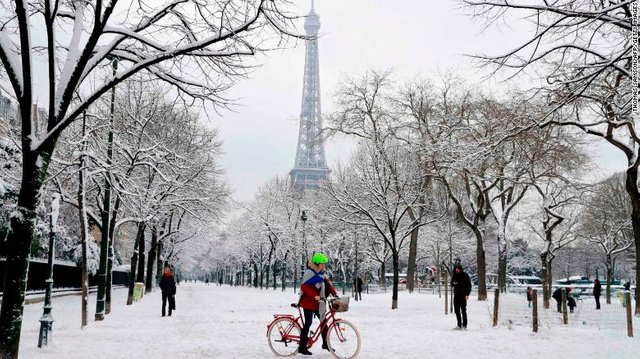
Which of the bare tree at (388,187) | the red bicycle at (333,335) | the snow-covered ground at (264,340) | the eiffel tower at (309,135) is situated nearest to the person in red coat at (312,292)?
the red bicycle at (333,335)


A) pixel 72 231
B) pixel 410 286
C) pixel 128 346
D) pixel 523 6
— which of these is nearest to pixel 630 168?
pixel 523 6

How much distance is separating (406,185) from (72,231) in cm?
2546

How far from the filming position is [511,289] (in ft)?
144

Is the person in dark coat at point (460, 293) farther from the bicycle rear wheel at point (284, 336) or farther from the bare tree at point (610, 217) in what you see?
the bare tree at point (610, 217)

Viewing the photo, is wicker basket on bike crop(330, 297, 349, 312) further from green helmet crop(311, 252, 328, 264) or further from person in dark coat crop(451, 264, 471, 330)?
person in dark coat crop(451, 264, 471, 330)

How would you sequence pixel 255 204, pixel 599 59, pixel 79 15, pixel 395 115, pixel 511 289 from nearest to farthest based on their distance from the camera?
1. pixel 79 15
2. pixel 599 59
3. pixel 395 115
4. pixel 511 289
5. pixel 255 204

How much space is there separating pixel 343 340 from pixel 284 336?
1118mm

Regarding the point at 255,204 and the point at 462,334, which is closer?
the point at 462,334

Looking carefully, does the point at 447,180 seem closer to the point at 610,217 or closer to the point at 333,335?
the point at 610,217

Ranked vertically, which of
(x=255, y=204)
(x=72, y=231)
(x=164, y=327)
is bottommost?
(x=164, y=327)

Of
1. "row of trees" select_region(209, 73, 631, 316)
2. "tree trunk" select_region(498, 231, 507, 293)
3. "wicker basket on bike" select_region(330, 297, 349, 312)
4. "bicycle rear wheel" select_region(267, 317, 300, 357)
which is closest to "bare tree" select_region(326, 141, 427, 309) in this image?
"row of trees" select_region(209, 73, 631, 316)

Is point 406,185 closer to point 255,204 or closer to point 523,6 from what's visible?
point 523,6

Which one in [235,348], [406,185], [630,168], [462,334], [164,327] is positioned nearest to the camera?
[235,348]

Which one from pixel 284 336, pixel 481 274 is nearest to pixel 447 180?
pixel 481 274
